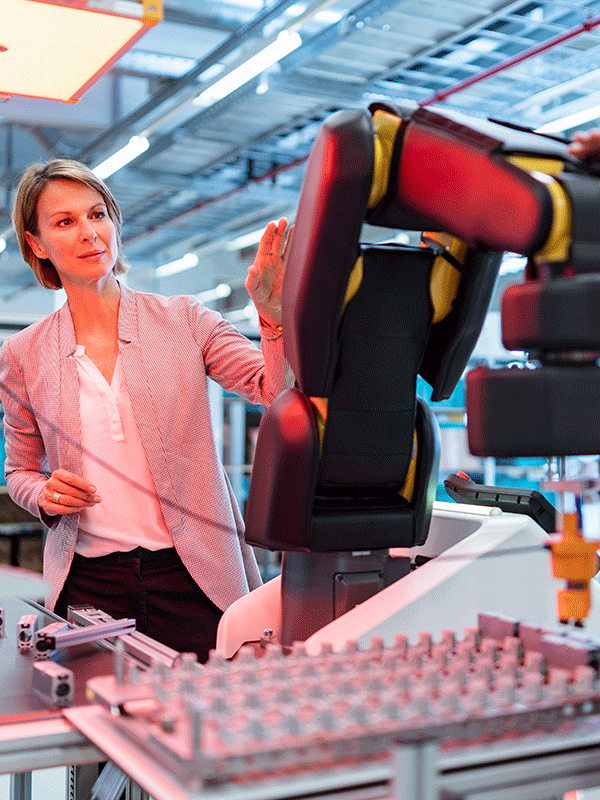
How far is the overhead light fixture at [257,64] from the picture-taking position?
13.6 ft

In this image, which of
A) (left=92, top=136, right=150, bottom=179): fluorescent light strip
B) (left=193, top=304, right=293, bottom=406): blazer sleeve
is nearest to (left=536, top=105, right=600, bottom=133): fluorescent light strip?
(left=92, top=136, right=150, bottom=179): fluorescent light strip

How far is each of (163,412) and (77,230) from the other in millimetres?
404

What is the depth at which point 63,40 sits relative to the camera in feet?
4.88

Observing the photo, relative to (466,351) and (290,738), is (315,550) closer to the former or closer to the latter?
(466,351)

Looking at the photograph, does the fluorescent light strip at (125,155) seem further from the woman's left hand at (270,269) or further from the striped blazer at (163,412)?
the woman's left hand at (270,269)

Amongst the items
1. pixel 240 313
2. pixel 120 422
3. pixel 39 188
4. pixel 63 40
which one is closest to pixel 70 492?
pixel 120 422

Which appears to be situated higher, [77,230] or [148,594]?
[77,230]

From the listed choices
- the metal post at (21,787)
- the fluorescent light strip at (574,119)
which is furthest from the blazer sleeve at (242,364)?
the fluorescent light strip at (574,119)

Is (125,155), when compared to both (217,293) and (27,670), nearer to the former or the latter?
(27,670)

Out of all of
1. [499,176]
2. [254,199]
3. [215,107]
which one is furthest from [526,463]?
[499,176]

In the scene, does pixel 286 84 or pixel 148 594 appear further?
pixel 286 84

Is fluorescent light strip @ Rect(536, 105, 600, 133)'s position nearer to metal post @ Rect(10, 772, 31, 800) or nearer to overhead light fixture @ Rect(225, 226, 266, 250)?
overhead light fixture @ Rect(225, 226, 266, 250)

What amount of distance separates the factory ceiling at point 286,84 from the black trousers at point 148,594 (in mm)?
2144

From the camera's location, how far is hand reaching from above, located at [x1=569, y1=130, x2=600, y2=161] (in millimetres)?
907
